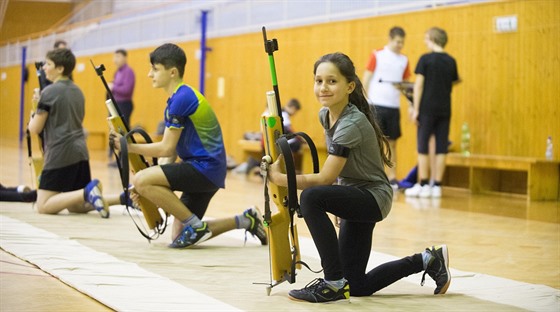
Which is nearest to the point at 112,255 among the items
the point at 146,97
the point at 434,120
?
the point at 434,120

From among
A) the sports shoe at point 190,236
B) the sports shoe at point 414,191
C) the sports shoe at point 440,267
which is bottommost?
the sports shoe at point 414,191

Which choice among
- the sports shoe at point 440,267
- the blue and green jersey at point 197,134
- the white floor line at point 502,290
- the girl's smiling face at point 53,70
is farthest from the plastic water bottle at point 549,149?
the sports shoe at point 440,267

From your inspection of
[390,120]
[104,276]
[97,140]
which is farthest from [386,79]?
[97,140]

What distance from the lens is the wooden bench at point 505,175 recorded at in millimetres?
8281

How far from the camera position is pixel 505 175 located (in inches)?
356

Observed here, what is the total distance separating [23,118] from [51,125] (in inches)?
66.8

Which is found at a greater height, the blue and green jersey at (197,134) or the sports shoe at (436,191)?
the blue and green jersey at (197,134)

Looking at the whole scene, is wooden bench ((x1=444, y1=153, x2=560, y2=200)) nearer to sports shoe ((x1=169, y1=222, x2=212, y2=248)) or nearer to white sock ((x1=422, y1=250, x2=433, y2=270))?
sports shoe ((x1=169, y1=222, x2=212, y2=248))

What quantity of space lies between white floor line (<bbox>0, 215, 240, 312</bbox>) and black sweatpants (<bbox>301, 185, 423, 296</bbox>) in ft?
1.47

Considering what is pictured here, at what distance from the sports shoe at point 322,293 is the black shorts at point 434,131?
5.19 m

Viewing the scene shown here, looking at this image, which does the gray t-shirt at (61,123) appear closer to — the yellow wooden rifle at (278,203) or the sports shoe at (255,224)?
the sports shoe at (255,224)

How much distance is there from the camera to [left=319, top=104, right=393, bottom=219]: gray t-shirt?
3.50 meters

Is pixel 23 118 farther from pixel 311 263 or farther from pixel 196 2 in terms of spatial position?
pixel 196 2

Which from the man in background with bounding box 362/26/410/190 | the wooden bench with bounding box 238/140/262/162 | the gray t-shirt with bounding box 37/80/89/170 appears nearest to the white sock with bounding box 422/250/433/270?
the gray t-shirt with bounding box 37/80/89/170
